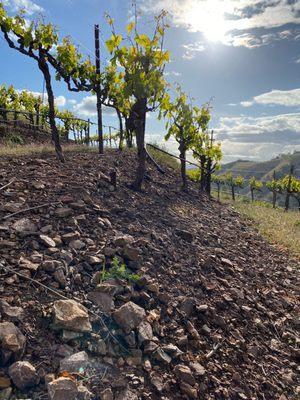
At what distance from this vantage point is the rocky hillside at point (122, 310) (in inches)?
144

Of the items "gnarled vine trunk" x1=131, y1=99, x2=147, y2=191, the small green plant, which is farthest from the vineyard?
"gnarled vine trunk" x1=131, y1=99, x2=147, y2=191

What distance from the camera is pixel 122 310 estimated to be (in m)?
4.50

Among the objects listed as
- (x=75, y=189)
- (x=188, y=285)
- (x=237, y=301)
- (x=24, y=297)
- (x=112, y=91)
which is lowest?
(x=237, y=301)

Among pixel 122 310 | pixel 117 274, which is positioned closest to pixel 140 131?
pixel 117 274


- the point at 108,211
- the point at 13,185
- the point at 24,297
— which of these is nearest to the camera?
the point at 24,297

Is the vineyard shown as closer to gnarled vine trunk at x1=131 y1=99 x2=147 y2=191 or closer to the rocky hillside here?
the rocky hillside

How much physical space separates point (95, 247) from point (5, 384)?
286 cm

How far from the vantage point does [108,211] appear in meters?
8.05

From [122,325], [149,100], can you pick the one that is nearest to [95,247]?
[122,325]

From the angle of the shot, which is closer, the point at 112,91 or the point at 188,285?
the point at 188,285

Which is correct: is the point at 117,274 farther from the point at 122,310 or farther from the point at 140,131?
the point at 140,131

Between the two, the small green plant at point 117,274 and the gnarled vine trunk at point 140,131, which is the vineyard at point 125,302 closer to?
the small green plant at point 117,274

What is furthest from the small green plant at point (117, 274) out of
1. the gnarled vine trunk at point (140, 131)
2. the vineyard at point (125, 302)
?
the gnarled vine trunk at point (140, 131)

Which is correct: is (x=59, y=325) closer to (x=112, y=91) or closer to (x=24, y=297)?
(x=24, y=297)
